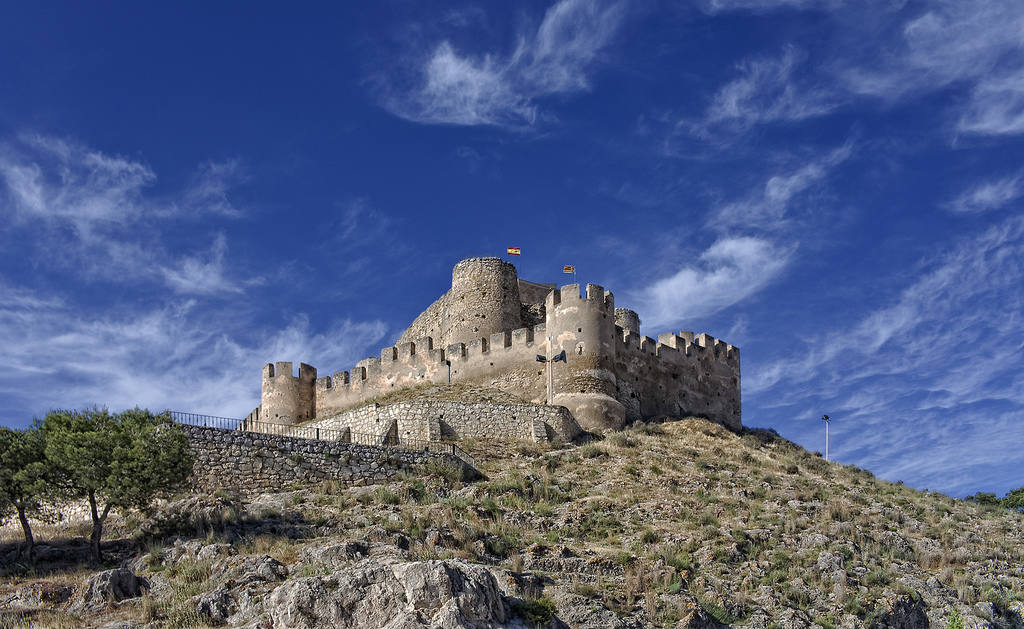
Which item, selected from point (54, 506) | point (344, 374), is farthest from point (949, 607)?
point (344, 374)

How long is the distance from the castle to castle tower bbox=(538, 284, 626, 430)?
39 mm

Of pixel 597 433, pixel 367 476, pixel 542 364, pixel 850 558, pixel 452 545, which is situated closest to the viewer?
pixel 452 545

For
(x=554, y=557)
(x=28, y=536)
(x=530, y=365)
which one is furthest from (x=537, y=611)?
(x=530, y=365)

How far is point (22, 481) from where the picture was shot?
78.2 ft

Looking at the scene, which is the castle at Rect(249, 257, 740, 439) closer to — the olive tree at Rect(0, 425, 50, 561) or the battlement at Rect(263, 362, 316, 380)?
the battlement at Rect(263, 362, 316, 380)

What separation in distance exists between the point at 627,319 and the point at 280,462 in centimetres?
2081

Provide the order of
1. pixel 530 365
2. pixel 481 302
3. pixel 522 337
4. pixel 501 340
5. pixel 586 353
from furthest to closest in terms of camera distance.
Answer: pixel 481 302, pixel 501 340, pixel 522 337, pixel 530 365, pixel 586 353

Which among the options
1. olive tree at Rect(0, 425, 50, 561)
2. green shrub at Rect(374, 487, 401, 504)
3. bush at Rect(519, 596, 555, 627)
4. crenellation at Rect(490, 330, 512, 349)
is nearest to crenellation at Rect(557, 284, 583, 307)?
crenellation at Rect(490, 330, 512, 349)

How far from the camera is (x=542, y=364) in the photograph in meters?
41.9

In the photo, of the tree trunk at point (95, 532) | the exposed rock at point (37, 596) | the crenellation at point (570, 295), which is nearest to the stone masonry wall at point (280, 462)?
the tree trunk at point (95, 532)

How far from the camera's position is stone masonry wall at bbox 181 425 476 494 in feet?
93.2

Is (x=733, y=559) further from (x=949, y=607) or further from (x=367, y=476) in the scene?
(x=367, y=476)

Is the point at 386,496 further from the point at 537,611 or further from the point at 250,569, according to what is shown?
the point at 537,611

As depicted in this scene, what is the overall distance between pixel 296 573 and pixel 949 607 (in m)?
14.9
